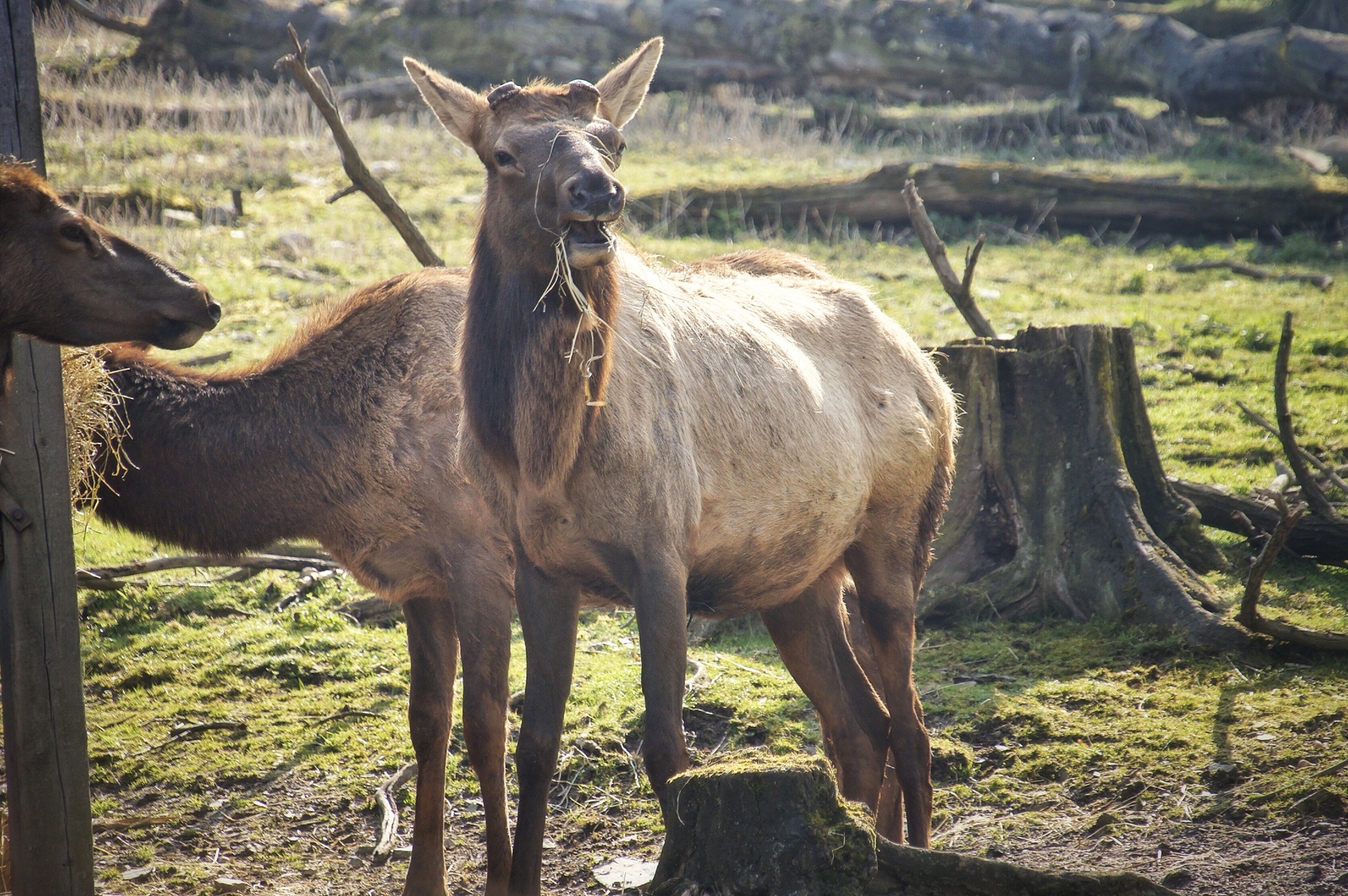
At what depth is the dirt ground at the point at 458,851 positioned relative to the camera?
3.91 meters

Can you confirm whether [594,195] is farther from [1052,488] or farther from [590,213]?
[1052,488]

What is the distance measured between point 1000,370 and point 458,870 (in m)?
4.46

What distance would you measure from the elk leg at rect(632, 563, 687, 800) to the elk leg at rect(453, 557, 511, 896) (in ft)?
3.27

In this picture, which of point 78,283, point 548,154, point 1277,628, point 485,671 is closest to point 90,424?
point 78,283

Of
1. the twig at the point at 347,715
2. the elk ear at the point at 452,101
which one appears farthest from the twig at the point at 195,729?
the elk ear at the point at 452,101

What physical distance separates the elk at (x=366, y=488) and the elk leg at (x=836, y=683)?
1.35 meters

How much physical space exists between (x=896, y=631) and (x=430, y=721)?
2.15 meters

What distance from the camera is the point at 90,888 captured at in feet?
13.3

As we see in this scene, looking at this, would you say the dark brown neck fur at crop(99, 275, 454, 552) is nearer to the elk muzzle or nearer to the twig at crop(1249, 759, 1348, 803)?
the elk muzzle

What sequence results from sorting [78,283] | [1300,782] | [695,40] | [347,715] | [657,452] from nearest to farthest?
1. [78,283]
2. [657,452]
3. [1300,782]
4. [347,715]
5. [695,40]

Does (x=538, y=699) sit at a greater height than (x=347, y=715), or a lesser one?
greater

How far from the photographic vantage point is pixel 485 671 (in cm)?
480

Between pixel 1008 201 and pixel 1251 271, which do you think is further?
pixel 1008 201

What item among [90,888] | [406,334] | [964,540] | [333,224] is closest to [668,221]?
[333,224]
